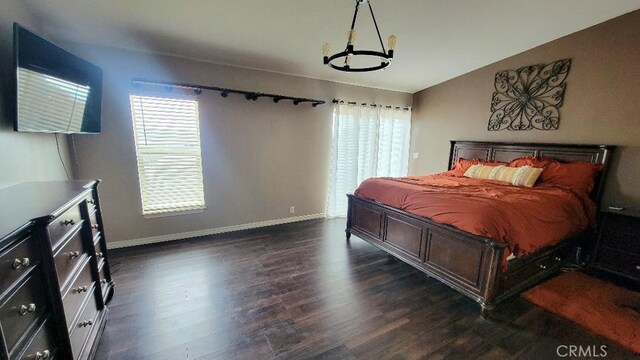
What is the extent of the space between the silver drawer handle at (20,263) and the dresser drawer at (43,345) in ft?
1.04

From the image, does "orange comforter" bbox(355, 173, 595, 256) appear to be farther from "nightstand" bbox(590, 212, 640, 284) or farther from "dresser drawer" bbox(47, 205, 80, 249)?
"dresser drawer" bbox(47, 205, 80, 249)

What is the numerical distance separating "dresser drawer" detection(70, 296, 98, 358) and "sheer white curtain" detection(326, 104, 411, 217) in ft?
10.9

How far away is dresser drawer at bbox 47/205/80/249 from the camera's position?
120 cm

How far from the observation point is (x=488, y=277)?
6.55 feet

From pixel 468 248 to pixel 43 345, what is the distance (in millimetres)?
2706

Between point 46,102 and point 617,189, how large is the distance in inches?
218

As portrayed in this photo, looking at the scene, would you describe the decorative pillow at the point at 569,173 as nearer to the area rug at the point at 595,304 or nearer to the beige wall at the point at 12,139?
the area rug at the point at 595,304

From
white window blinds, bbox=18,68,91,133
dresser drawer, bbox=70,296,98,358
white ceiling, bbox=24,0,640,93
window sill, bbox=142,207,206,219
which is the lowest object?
dresser drawer, bbox=70,296,98,358

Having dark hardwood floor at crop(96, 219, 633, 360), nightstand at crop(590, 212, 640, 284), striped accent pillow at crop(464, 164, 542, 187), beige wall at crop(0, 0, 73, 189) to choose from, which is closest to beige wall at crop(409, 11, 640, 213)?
nightstand at crop(590, 212, 640, 284)

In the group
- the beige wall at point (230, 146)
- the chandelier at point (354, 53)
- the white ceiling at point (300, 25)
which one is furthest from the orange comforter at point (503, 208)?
the white ceiling at point (300, 25)

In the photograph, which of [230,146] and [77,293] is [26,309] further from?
[230,146]

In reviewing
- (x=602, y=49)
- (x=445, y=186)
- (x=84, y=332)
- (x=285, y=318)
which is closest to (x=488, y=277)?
(x=445, y=186)

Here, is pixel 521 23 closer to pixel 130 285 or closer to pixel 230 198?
pixel 230 198

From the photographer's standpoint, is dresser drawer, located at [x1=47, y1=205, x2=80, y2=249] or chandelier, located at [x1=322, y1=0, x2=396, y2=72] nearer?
dresser drawer, located at [x1=47, y1=205, x2=80, y2=249]
